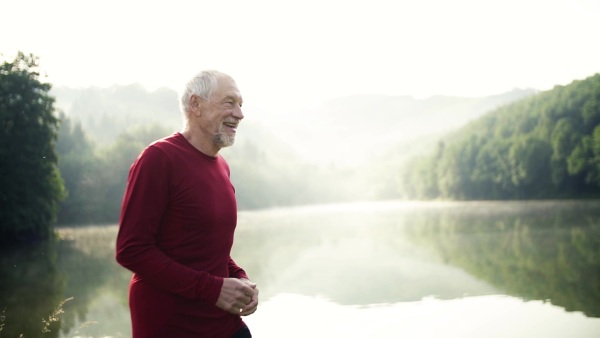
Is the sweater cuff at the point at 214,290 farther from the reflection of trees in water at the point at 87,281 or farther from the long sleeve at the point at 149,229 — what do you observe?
the reflection of trees in water at the point at 87,281

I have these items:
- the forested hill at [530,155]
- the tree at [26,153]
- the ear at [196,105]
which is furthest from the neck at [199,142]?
the forested hill at [530,155]

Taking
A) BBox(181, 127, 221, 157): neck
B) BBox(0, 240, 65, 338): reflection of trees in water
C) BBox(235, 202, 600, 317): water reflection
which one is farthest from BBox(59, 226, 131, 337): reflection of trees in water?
BBox(181, 127, 221, 157): neck

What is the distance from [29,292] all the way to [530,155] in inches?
3102

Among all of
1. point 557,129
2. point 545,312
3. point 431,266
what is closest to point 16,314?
point 545,312

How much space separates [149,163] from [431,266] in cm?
1587

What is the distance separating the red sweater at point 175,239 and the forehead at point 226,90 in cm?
30

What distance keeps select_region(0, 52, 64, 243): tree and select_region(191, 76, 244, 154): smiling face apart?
102 feet

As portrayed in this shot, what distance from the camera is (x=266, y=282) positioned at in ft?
51.8

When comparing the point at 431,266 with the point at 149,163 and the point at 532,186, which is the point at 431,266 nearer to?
the point at 149,163

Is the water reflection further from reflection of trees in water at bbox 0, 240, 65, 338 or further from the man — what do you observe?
the man

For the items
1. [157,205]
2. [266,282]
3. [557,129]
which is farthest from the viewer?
[557,129]

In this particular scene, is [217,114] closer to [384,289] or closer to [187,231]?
[187,231]

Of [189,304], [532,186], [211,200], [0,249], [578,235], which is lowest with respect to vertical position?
[532,186]

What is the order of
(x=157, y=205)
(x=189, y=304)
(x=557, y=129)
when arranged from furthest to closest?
(x=557, y=129)
(x=189, y=304)
(x=157, y=205)
